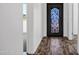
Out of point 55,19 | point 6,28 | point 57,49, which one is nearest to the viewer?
point 6,28

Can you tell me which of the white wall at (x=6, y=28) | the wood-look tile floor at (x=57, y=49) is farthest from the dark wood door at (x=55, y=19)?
the white wall at (x=6, y=28)

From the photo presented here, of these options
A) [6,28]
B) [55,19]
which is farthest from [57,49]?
[6,28]

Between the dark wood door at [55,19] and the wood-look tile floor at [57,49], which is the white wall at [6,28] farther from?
the dark wood door at [55,19]

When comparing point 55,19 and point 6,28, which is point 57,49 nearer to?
point 55,19

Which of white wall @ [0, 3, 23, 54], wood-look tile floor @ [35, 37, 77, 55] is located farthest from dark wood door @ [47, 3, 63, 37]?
white wall @ [0, 3, 23, 54]

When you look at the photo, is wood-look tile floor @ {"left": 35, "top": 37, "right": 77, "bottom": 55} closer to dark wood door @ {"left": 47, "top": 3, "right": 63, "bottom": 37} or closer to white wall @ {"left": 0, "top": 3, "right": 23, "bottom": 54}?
dark wood door @ {"left": 47, "top": 3, "right": 63, "bottom": 37}

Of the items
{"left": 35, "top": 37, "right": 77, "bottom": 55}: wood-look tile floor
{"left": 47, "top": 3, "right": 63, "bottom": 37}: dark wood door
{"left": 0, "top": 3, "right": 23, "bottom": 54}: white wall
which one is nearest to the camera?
{"left": 0, "top": 3, "right": 23, "bottom": 54}: white wall

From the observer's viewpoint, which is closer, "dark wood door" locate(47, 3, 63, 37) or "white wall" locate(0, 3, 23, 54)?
"white wall" locate(0, 3, 23, 54)

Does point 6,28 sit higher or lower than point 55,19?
lower

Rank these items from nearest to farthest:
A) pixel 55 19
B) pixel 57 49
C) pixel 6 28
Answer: pixel 6 28
pixel 57 49
pixel 55 19

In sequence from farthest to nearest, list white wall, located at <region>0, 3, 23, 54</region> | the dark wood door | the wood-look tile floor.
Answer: the dark wood door → the wood-look tile floor → white wall, located at <region>0, 3, 23, 54</region>

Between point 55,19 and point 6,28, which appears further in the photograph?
point 55,19
